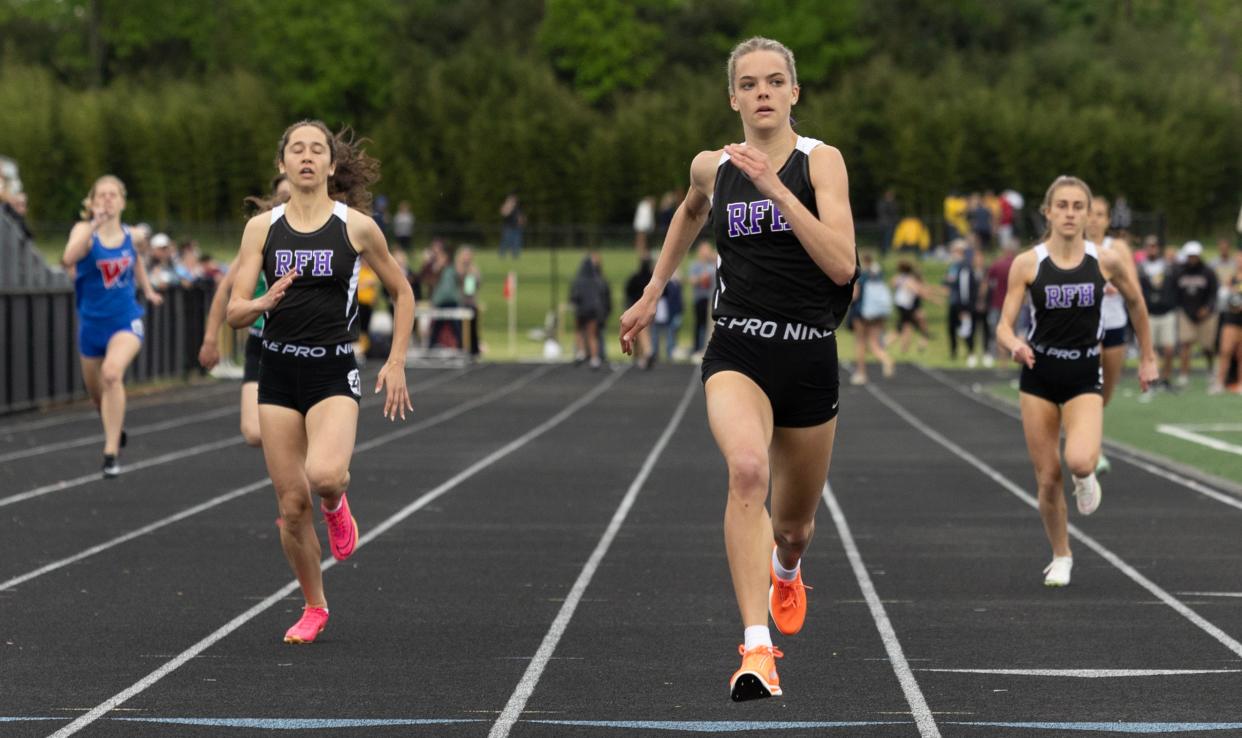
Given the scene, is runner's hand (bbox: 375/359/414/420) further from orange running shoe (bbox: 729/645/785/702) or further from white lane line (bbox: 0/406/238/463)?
white lane line (bbox: 0/406/238/463)

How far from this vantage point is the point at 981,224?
1829 inches

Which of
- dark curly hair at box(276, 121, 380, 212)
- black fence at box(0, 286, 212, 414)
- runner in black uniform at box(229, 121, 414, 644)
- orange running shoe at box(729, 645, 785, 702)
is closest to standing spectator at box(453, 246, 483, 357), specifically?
black fence at box(0, 286, 212, 414)

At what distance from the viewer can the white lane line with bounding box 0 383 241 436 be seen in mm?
19984

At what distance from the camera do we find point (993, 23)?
78125 mm

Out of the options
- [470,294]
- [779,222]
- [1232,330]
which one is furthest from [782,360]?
[470,294]

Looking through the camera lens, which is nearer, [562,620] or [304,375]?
[304,375]

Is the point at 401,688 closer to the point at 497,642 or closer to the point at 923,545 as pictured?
the point at 497,642

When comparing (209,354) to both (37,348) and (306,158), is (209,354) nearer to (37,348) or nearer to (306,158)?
(306,158)

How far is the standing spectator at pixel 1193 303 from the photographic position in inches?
1134

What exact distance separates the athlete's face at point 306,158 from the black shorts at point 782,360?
2.14 m

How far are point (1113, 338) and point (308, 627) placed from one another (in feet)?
19.9

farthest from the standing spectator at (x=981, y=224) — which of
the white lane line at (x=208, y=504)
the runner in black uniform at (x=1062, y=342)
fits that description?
the runner in black uniform at (x=1062, y=342)

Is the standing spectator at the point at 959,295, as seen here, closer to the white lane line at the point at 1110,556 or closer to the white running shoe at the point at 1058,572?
the white lane line at the point at 1110,556

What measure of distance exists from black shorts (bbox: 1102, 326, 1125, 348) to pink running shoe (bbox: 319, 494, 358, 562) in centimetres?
558
